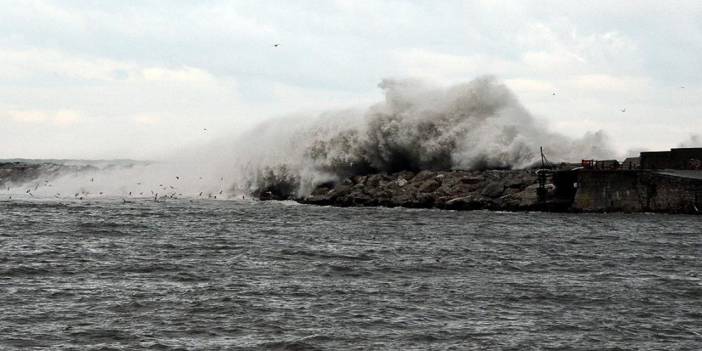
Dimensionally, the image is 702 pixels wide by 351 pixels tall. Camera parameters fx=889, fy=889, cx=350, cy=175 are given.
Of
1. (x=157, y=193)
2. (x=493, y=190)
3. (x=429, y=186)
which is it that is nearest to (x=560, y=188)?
(x=493, y=190)

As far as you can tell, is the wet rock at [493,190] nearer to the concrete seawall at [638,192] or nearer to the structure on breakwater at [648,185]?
the structure on breakwater at [648,185]

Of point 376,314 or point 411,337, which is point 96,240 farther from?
point 411,337

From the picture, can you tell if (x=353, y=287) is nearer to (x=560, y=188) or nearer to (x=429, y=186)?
(x=560, y=188)

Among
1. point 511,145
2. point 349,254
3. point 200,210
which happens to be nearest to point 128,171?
point 200,210

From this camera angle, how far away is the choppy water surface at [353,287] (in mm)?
15523

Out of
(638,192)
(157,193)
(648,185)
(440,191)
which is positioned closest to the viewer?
(648,185)

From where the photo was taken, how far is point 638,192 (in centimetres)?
4394

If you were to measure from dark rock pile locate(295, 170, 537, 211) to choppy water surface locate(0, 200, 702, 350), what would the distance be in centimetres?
1125

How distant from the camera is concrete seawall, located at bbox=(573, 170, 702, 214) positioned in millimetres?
42031

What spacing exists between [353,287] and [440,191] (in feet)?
103

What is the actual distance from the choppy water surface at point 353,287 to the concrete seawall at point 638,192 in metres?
4.64

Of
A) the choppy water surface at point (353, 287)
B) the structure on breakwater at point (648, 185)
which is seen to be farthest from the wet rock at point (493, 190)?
the choppy water surface at point (353, 287)

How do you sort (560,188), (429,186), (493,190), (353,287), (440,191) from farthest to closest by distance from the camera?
1. (429,186)
2. (440,191)
3. (493,190)
4. (560,188)
5. (353,287)

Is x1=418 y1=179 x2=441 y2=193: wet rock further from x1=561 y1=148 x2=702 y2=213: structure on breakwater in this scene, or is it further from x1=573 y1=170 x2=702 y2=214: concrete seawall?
x1=573 y1=170 x2=702 y2=214: concrete seawall
